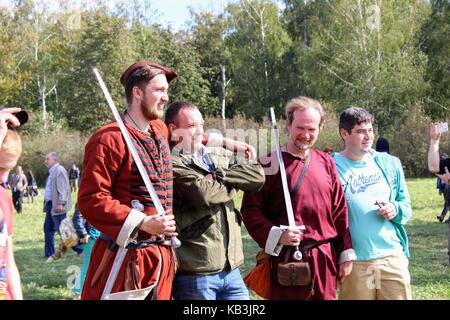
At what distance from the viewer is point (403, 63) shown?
39.1 metres

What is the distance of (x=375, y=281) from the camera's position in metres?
4.51

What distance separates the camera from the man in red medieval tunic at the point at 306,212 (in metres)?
4.08

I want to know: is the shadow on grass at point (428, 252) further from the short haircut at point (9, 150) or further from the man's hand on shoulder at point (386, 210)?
the short haircut at point (9, 150)

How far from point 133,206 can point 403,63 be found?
37.5 m

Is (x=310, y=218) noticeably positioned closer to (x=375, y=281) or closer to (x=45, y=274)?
(x=375, y=281)

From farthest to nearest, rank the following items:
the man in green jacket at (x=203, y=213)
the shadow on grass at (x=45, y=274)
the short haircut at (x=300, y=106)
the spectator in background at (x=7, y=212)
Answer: the shadow on grass at (x=45, y=274) < the short haircut at (x=300, y=106) < the man in green jacket at (x=203, y=213) < the spectator in background at (x=7, y=212)

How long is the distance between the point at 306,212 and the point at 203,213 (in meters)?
Result: 0.63

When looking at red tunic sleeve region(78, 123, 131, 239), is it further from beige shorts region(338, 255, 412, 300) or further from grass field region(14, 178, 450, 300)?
grass field region(14, 178, 450, 300)

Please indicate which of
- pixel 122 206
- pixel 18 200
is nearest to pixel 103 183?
pixel 122 206

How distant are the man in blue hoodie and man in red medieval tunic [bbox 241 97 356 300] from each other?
244 mm

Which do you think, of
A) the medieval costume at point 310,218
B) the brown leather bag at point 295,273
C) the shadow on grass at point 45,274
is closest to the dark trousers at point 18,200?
the shadow on grass at point 45,274

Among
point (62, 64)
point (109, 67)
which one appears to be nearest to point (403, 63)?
point (109, 67)

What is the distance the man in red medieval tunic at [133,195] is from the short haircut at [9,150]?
34 centimetres

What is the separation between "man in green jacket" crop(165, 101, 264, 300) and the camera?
388 centimetres
